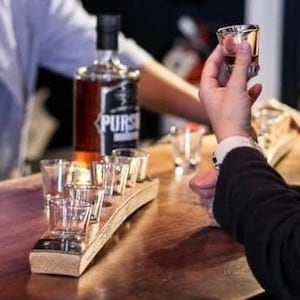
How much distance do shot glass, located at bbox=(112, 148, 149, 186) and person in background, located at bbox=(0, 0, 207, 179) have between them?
1.62 ft

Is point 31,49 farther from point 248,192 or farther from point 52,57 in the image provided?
point 248,192

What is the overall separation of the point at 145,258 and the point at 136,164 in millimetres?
261

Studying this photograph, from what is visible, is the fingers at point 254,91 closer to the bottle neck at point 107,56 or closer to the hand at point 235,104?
the hand at point 235,104

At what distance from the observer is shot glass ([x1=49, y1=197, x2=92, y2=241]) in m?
1.03

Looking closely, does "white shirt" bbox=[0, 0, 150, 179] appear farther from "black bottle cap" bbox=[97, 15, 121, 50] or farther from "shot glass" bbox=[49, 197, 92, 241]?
"shot glass" bbox=[49, 197, 92, 241]

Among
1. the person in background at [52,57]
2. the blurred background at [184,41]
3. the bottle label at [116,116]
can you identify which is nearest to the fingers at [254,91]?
the bottle label at [116,116]

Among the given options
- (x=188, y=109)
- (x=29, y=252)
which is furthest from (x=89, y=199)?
(x=188, y=109)

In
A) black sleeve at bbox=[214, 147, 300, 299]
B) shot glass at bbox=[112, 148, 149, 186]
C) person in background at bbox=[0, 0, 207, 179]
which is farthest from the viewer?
person in background at bbox=[0, 0, 207, 179]

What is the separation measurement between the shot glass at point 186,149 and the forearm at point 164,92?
0.30 meters

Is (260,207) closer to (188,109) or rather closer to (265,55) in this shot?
(188,109)

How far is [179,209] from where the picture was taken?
1.25 m

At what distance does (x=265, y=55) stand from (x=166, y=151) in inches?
65.7

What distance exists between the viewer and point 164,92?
1.86 metres

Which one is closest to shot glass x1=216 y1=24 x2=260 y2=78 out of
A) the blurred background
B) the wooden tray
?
the wooden tray
